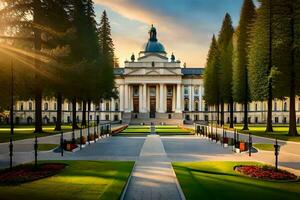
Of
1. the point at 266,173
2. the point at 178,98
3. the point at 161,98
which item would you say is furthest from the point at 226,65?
the point at 266,173

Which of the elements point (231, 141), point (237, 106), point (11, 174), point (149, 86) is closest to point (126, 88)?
point (149, 86)

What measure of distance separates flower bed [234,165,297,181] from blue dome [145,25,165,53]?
10087 cm

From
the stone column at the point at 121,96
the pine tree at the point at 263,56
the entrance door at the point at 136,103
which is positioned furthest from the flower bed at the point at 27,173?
the entrance door at the point at 136,103

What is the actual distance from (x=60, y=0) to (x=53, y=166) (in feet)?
94.6

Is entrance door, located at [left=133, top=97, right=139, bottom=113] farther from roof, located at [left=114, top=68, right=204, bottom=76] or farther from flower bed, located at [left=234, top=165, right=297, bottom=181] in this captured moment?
flower bed, located at [left=234, top=165, right=297, bottom=181]

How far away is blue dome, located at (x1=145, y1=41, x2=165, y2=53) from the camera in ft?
385

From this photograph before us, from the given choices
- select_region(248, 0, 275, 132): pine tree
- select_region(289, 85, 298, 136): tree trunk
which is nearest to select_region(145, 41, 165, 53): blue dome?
select_region(248, 0, 275, 132): pine tree

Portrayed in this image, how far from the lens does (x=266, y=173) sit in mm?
16578

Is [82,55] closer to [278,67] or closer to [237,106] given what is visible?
[278,67]

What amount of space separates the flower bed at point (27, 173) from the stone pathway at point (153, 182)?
3394 millimetres

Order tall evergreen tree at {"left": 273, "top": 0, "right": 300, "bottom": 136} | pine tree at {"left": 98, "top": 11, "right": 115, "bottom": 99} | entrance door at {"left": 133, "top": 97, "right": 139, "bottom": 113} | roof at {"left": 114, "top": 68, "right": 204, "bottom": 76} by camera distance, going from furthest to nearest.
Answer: roof at {"left": 114, "top": 68, "right": 204, "bottom": 76} → entrance door at {"left": 133, "top": 97, "right": 139, "bottom": 113} → pine tree at {"left": 98, "top": 11, "right": 115, "bottom": 99} → tall evergreen tree at {"left": 273, "top": 0, "right": 300, "bottom": 136}

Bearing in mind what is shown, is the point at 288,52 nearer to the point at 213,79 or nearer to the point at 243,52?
the point at 243,52

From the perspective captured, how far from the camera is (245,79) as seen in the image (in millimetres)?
58500

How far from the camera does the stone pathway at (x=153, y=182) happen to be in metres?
12.7
